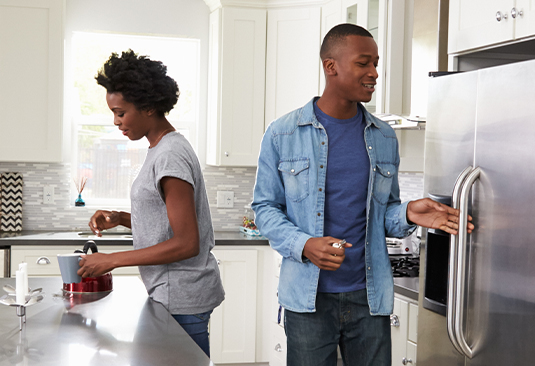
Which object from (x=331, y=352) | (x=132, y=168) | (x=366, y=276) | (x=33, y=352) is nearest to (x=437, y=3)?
(x=366, y=276)

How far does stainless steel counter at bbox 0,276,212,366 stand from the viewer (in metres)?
1.23

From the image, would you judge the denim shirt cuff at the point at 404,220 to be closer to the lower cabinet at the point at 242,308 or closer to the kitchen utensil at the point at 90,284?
the kitchen utensil at the point at 90,284

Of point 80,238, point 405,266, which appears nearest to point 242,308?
point 80,238

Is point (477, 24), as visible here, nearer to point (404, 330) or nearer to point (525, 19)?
point (525, 19)

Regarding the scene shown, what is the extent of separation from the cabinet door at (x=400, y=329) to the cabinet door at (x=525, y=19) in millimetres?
1115

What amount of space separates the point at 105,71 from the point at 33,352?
862mm

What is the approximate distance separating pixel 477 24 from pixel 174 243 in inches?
53.9

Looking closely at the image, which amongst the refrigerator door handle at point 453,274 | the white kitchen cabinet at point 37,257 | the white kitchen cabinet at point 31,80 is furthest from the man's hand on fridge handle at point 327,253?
the white kitchen cabinet at point 31,80

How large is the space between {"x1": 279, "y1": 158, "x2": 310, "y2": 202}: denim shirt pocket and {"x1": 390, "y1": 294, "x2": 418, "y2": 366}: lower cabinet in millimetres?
870

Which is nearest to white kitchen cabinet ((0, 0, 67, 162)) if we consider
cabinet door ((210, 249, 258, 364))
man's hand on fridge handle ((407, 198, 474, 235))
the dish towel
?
the dish towel

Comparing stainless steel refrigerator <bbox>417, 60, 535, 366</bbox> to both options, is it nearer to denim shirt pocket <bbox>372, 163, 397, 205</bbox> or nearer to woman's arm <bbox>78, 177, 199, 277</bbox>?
denim shirt pocket <bbox>372, 163, 397, 205</bbox>

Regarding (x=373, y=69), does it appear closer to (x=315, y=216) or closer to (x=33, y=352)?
(x=315, y=216)

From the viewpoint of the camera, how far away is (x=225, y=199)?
4418mm

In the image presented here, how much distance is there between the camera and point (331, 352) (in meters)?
1.75
